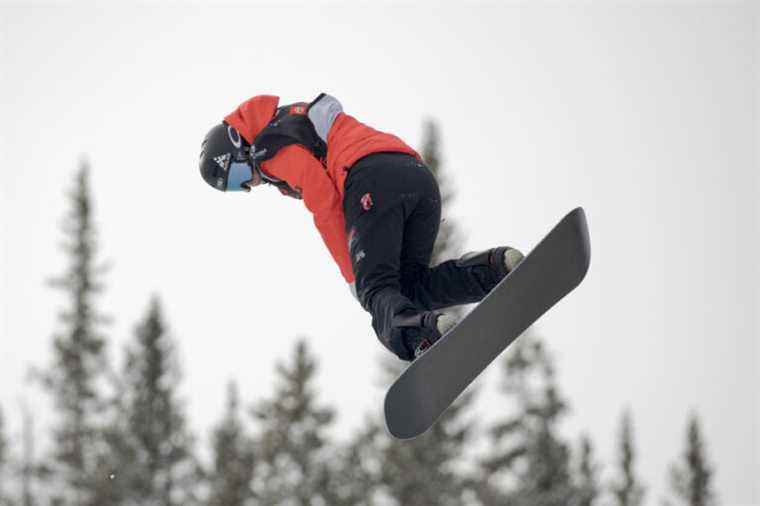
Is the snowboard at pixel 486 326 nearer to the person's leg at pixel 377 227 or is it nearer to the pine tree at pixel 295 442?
the person's leg at pixel 377 227

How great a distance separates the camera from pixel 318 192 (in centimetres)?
567

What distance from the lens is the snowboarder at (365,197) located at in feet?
17.9

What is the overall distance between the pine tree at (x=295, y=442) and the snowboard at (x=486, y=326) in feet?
68.7

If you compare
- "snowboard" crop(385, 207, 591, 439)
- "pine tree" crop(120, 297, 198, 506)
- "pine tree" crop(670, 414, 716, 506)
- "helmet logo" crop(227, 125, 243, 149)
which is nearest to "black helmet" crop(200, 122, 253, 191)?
"helmet logo" crop(227, 125, 243, 149)

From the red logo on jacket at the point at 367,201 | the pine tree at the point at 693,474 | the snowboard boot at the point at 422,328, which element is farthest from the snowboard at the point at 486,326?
the pine tree at the point at 693,474

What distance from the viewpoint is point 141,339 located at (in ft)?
94.2

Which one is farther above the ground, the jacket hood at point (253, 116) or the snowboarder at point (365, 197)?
the jacket hood at point (253, 116)

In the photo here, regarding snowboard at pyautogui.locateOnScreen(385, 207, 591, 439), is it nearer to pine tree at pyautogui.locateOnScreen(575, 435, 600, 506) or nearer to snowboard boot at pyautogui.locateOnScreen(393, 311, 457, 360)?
snowboard boot at pyautogui.locateOnScreen(393, 311, 457, 360)

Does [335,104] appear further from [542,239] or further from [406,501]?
[406,501]

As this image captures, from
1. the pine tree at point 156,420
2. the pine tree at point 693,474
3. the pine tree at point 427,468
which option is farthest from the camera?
the pine tree at point 693,474

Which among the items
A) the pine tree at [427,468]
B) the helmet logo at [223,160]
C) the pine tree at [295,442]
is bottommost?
the helmet logo at [223,160]

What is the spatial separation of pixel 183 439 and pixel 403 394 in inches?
956

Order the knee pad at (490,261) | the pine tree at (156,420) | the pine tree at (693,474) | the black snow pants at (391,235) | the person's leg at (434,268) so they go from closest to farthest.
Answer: the black snow pants at (391,235), the knee pad at (490,261), the person's leg at (434,268), the pine tree at (156,420), the pine tree at (693,474)

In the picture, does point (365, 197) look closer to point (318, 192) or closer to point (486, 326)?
point (318, 192)
